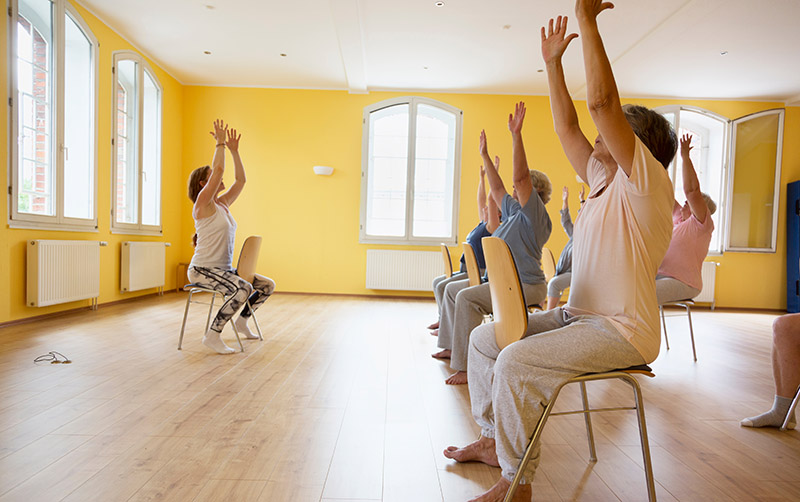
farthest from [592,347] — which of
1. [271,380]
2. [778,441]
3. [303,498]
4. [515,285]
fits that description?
[271,380]

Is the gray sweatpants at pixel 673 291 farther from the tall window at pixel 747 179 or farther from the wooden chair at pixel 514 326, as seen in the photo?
the tall window at pixel 747 179

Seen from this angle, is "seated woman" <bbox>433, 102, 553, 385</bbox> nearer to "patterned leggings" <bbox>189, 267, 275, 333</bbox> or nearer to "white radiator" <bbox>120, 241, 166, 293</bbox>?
"patterned leggings" <bbox>189, 267, 275, 333</bbox>

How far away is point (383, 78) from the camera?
22.3 feet

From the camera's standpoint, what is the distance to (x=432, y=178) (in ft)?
24.0

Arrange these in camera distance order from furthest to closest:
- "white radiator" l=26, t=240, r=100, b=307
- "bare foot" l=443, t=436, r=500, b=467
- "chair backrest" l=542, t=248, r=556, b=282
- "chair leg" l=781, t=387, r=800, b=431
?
"chair backrest" l=542, t=248, r=556, b=282 < "white radiator" l=26, t=240, r=100, b=307 < "chair leg" l=781, t=387, r=800, b=431 < "bare foot" l=443, t=436, r=500, b=467

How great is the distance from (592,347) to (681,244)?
255 cm

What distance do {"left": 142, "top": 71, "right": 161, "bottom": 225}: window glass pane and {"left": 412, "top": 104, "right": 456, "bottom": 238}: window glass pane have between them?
361 cm

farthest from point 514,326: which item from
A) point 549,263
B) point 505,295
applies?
point 549,263

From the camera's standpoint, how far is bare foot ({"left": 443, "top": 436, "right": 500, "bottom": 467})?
67.1 inches

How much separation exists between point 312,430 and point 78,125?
460cm

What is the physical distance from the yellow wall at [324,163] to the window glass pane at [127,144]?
3.74 ft

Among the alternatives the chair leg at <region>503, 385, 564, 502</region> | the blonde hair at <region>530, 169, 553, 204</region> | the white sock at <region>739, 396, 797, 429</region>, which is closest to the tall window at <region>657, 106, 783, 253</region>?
the blonde hair at <region>530, 169, 553, 204</region>

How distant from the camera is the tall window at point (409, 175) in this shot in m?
7.26

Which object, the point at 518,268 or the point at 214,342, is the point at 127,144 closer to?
the point at 214,342
